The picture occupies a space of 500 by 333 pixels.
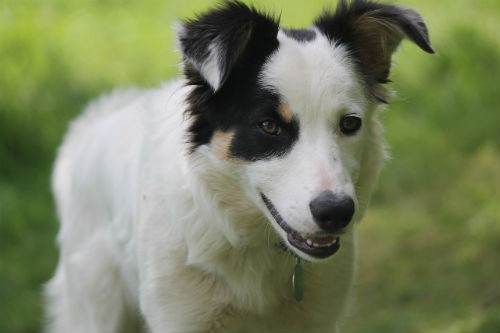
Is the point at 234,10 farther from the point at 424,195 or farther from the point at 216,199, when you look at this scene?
the point at 424,195

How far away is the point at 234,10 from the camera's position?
4176 mm

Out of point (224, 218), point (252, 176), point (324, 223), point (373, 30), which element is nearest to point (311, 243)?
point (324, 223)

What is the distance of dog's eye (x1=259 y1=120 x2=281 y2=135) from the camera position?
4.06 metres

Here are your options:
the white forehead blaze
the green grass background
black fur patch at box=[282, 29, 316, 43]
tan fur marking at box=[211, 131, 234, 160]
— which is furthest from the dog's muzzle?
the green grass background

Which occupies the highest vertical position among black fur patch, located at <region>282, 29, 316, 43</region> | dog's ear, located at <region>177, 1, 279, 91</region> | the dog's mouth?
dog's ear, located at <region>177, 1, 279, 91</region>

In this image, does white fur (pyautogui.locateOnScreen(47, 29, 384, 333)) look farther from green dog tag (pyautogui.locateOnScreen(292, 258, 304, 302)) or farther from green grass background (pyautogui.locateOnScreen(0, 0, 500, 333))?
green grass background (pyautogui.locateOnScreen(0, 0, 500, 333))

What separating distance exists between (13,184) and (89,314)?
3.71 m

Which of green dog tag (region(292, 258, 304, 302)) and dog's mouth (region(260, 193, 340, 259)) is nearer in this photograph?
dog's mouth (region(260, 193, 340, 259))

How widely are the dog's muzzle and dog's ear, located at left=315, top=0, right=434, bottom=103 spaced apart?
819 millimetres

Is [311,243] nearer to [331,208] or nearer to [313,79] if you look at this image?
[331,208]

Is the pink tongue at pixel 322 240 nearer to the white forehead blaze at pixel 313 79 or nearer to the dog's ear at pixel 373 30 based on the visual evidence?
the white forehead blaze at pixel 313 79

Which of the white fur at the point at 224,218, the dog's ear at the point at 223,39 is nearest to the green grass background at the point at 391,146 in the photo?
the white fur at the point at 224,218

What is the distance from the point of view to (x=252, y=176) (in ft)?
13.5

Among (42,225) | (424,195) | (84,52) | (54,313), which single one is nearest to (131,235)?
(54,313)
